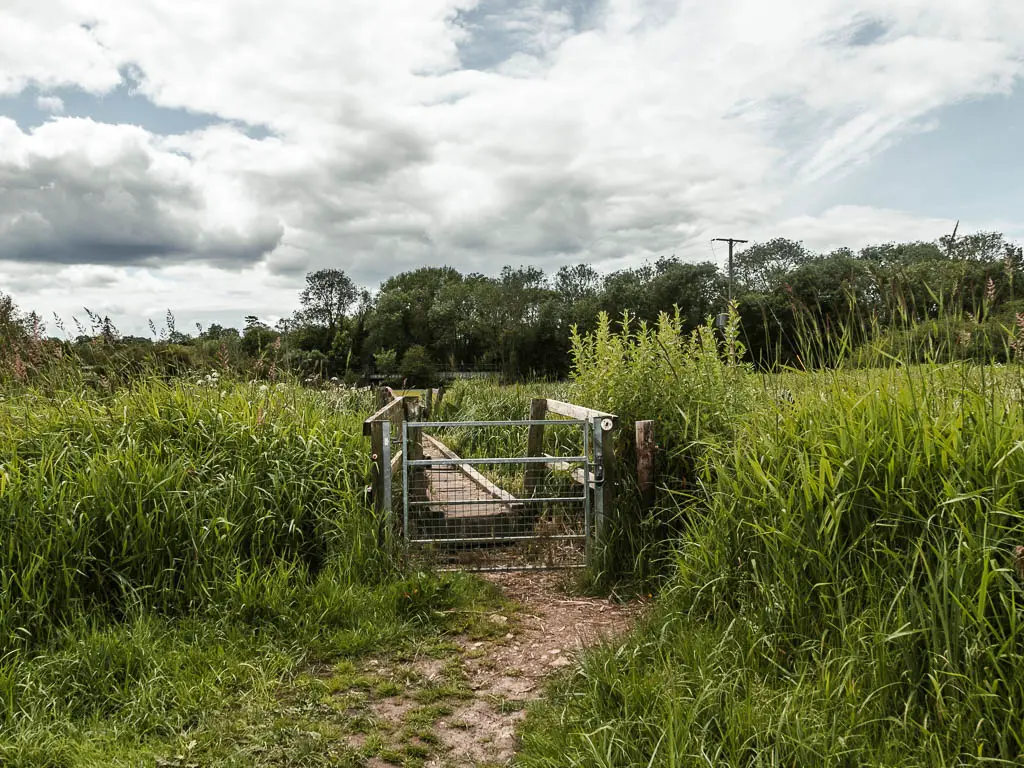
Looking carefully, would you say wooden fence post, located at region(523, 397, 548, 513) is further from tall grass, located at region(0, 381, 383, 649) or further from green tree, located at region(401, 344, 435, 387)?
green tree, located at region(401, 344, 435, 387)

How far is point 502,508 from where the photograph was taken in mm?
7273

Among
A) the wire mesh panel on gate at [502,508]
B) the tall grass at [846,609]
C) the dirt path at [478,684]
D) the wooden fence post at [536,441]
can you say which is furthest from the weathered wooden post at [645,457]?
the wooden fence post at [536,441]

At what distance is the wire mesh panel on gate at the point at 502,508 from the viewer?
6.15m

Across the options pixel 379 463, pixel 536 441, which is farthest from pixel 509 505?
pixel 379 463

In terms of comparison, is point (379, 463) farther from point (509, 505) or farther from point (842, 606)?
point (842, 606)

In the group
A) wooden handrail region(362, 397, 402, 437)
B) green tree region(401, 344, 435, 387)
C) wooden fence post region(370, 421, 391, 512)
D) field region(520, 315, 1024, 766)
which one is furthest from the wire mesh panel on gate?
green tree region(401, 344, 435, 387)

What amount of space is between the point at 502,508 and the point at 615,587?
5.99 ft

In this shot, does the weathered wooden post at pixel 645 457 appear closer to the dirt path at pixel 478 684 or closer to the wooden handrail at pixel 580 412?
the wooden handrail at pixel 580 412

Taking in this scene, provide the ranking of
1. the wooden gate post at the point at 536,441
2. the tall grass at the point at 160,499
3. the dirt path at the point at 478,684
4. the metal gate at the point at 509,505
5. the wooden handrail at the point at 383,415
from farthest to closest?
1. the wooden gate post at the point at 536,441
2. the metal gate at the point at 509,505
3. the wooden handrail at the point at 383,415
4. the tall grass at the point at 160,499
5. the dirt path at the point at 478,684

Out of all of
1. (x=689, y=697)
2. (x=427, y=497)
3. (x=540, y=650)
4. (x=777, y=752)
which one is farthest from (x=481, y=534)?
(x=777, y=752)

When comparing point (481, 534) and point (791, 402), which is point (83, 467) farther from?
point (791, 402)

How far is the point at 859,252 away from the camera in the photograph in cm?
6638

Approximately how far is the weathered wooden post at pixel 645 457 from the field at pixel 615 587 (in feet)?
0.49

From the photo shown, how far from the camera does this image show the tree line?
176 inches
